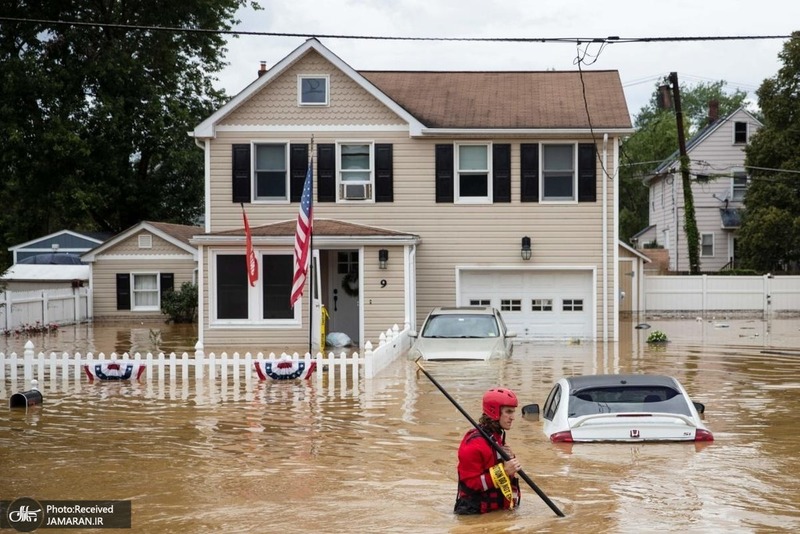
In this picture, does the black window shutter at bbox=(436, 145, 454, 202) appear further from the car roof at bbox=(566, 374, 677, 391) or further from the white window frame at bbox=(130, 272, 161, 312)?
the car roof at bbox=(566, 374, 677, 391)

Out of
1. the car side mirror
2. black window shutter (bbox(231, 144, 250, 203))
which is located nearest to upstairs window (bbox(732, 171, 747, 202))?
black window shutter (bbox(231, 144, 250, 203))

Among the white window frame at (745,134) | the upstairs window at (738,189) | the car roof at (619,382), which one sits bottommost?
the car roof at (619,382)

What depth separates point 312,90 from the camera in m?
29.7

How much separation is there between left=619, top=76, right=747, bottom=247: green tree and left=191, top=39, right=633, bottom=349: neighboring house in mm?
31131

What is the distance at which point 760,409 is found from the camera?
57.0 ft

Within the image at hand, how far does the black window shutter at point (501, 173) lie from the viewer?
3014 cm

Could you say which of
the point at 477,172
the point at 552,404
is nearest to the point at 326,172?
the point at 477,172

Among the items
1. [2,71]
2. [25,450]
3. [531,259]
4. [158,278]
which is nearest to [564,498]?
[25,450]

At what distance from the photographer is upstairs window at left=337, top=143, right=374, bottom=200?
29953 mm

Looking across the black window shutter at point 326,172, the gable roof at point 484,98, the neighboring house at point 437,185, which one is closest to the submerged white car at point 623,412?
the neighboring house at point 437,185

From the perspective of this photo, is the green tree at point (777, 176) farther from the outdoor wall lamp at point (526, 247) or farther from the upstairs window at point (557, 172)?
the outdoor wall lamp at point (526, 247)

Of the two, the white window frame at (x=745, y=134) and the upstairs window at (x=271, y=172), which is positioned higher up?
the white window frame at (x=745, y=134)

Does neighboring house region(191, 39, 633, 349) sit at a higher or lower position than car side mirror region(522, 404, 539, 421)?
higher

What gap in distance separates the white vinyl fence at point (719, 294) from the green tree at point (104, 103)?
1994 cm
